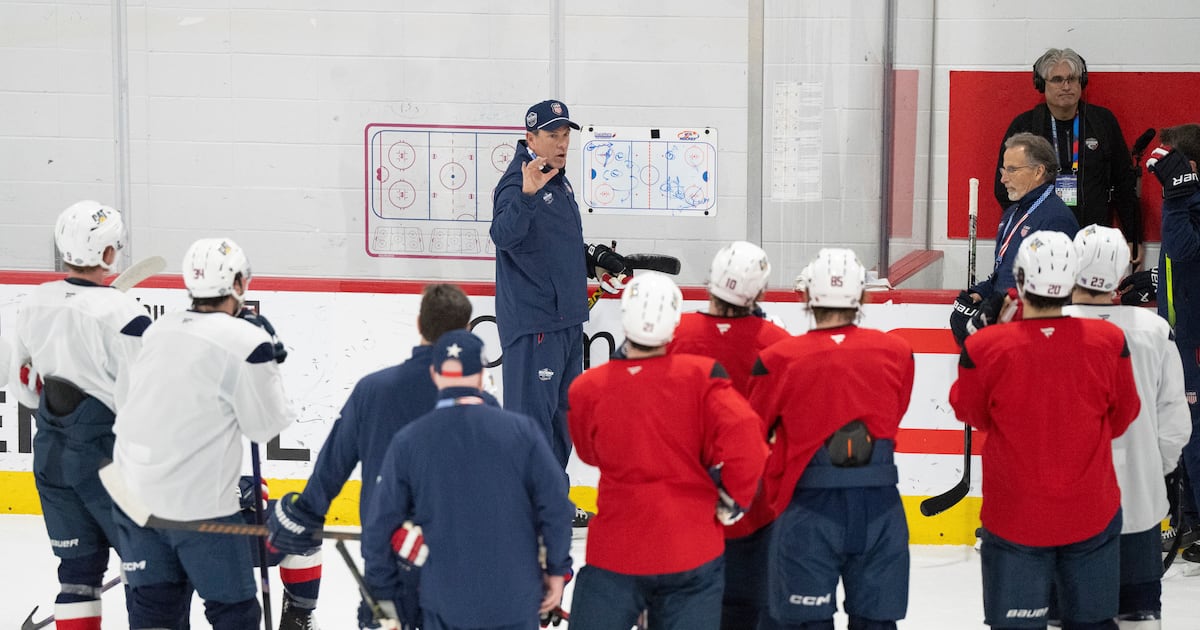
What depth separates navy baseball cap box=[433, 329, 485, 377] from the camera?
285cm

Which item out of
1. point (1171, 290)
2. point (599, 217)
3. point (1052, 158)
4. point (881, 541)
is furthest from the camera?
point (599, 217)

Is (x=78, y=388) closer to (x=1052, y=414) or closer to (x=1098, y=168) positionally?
(x=1052, y=414)

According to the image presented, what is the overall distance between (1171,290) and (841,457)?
249 cm

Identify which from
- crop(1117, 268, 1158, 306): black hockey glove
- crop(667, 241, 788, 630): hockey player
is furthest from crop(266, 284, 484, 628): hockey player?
crop(1117, 268, 1158, 306): black hockey glove

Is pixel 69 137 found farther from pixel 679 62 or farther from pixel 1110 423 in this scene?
pixel 1110 423

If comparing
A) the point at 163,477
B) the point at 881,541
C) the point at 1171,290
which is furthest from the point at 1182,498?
the point at 163,477

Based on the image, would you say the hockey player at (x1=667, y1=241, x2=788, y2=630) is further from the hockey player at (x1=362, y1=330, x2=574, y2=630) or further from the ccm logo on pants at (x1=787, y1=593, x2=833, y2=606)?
the hockey player at (x1=362, y1=330, x2=574, y2=630)

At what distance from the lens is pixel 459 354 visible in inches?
112

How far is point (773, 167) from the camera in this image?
17.2ft

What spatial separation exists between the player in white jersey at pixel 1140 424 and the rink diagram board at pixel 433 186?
275 cm

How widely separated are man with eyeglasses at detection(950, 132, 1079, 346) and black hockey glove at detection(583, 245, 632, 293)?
1242 millimetres

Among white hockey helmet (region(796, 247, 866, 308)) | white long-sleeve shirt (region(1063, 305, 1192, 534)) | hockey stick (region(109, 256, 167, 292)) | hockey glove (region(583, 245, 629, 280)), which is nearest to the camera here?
white hockey helmet (region(796, 247, 866, 308))

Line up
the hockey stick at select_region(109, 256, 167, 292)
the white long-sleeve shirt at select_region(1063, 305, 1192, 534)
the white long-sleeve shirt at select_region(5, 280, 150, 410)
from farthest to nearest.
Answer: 1. the hockey stick at select_region(109, 256, 167, 292)
2. the white long-sleeve shirt at select_region(5, 280, 150, 410)
3. the white long-sleeve shirt at select_region(1063, 305, 1192, 534)

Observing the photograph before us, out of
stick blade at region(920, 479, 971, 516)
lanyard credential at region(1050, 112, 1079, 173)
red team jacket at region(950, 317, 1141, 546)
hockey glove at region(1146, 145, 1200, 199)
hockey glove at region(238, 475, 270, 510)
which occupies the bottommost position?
stick blade at region(920, 479, 971, 516)
